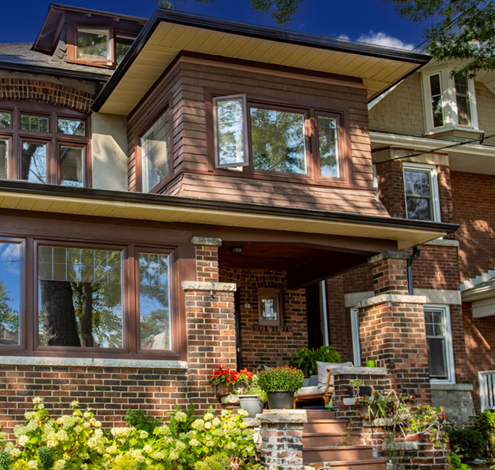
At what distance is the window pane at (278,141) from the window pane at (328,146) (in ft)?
1.14

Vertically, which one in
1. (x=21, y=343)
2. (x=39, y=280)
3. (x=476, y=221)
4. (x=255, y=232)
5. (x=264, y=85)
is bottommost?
(x=21, y=343)

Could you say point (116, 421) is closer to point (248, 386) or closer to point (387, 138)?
point (248, 386)

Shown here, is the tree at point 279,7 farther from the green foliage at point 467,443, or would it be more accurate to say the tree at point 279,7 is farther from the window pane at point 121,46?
the green foliage at point 467,443

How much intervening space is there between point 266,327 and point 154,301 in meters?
3.89

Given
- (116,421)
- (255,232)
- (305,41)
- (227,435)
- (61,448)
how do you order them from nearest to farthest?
(61,448), (227,435), (116,421), (255,232), (305,41)

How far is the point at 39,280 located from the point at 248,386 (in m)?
3.13

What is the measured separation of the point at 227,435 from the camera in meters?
8.59

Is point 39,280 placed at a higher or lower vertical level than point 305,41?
lower

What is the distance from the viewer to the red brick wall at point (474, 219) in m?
16.5

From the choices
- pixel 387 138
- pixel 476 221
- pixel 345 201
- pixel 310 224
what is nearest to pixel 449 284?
pixel 476 221

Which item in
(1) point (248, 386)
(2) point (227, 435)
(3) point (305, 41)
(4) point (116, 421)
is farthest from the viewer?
(3) point (305, 41)

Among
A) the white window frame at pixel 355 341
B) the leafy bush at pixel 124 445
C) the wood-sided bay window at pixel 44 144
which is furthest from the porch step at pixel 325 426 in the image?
the wood-sided bay window at pixel 44 144

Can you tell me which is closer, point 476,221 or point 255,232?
point 255,232

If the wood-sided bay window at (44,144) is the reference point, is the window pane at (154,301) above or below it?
below
